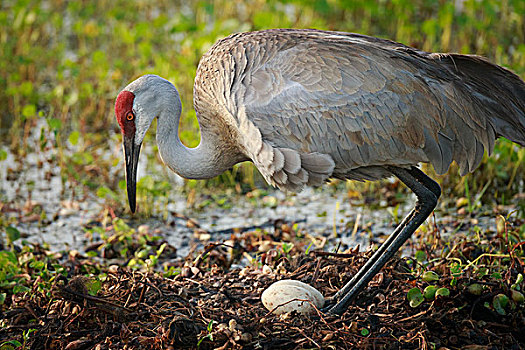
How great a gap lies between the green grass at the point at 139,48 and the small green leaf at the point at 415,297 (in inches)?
81.7

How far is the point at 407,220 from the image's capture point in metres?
4.47

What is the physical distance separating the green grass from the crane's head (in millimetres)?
1622

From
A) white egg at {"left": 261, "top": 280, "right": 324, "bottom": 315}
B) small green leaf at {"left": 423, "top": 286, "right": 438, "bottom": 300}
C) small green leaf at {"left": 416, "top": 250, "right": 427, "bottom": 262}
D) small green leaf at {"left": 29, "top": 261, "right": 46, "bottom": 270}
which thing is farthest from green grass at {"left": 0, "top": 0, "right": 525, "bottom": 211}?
white egg at {"left": 261, "top": 280, "right": 324, "bottom": 315}

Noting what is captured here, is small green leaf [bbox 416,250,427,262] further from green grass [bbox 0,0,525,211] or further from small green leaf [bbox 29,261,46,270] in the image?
small green leaf [bbox 29,261,46,270]

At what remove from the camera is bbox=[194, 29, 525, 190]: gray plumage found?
4.12 m

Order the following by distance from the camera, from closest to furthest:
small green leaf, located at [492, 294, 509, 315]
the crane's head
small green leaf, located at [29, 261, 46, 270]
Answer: small green leaf, located at [492, 294, 509, 315] < the crane's head < small green leaf, located at [29, 261, 46, 270]

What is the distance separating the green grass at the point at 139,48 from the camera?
21.3ft

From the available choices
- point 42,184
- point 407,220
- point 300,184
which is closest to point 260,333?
point 300,184

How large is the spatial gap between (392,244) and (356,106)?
0.85 metres

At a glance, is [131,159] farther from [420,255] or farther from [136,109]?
[420,255]

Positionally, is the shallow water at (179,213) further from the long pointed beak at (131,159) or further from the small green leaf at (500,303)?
the small green leaf at (500,303)

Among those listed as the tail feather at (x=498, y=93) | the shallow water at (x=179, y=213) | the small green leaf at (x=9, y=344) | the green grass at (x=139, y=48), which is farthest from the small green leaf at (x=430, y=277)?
the small green leaf at (x=9, y=344)

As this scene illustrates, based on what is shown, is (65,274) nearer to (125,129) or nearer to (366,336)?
(125,129)

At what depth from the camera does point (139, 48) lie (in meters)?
8.13
